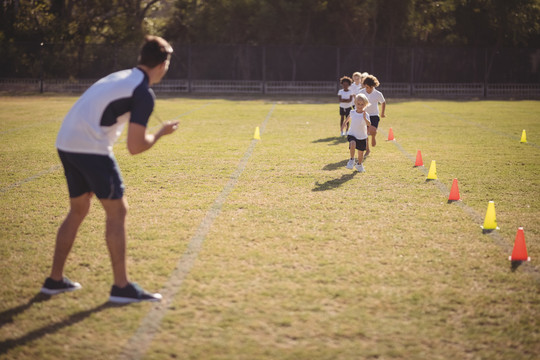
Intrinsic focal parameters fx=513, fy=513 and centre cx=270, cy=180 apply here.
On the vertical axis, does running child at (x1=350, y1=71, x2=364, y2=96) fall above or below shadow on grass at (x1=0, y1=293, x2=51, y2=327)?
above

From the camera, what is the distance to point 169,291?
13.9 feet

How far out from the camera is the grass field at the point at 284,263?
11.5 ft

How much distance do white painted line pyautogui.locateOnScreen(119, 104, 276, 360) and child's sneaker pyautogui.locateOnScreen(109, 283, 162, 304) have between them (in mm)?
111

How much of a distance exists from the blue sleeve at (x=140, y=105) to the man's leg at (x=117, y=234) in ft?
2.19

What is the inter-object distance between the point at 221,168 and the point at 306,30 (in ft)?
108

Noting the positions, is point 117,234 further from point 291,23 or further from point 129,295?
point 291,23

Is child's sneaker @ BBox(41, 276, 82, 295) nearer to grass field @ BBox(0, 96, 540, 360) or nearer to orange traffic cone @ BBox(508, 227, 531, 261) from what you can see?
grass field @ BBox(0, 96, 540, 360)

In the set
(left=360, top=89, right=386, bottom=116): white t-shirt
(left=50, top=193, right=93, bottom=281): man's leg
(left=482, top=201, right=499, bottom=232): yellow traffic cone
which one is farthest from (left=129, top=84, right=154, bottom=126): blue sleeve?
(left=360, top=89, right=386, bottom=116): white t-shirt

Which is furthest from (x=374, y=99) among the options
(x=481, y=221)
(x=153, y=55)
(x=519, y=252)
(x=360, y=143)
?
(x=153, y=55)

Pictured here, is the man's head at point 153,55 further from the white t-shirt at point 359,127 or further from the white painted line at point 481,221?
the white t-shirt at point 359,127

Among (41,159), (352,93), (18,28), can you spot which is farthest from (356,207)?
(18,28)

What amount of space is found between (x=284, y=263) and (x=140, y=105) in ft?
6.75

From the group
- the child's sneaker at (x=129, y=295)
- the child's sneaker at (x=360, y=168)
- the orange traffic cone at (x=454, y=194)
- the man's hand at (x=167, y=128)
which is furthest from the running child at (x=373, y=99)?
the child's sneaker at (x=129, y=295)

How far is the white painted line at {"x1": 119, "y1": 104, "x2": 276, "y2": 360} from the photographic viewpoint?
3.40m
